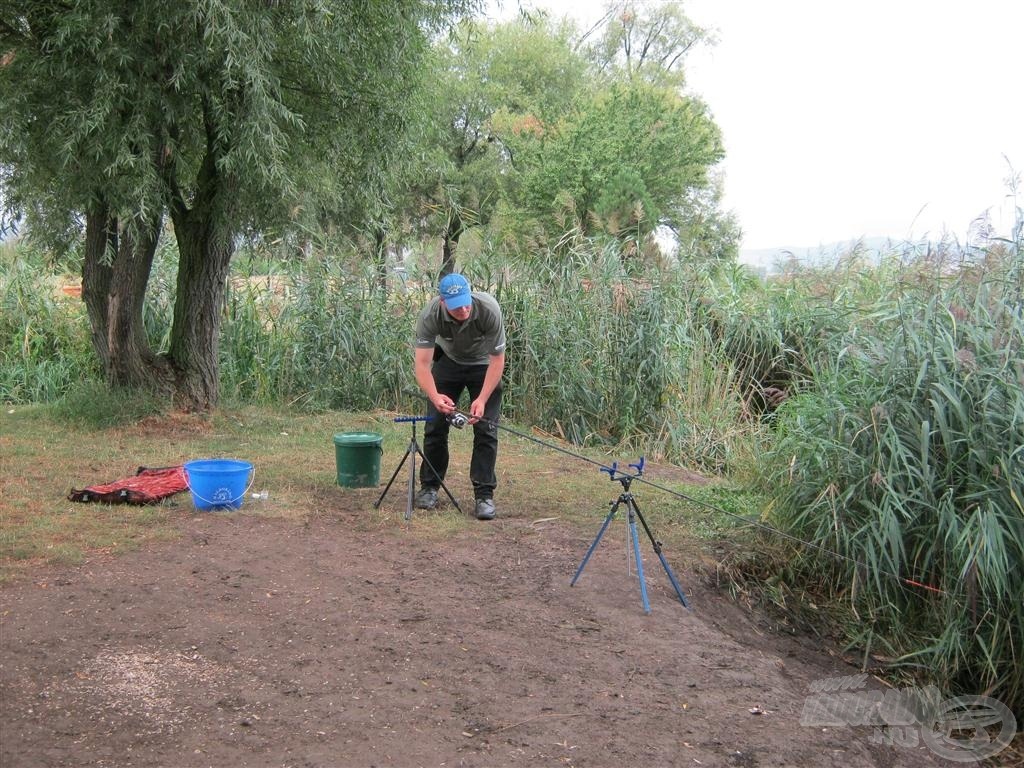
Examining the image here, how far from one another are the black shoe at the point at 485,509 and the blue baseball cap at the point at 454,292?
4.18 feet

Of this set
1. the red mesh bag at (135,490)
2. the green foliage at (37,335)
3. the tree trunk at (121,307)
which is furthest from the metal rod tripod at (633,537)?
the green foliage at (37,335)

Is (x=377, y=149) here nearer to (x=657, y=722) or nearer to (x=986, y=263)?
(x=986, y=263)

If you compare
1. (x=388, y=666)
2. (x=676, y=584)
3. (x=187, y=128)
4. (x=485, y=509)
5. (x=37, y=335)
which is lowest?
(x=388, y=666)

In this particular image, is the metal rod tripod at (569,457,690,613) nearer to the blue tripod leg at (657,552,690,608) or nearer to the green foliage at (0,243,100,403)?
the blue tripod leg at (657,552,690,608)

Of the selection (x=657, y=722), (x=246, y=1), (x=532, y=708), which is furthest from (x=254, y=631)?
(x=246, y=1)

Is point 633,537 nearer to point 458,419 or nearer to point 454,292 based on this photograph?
point 458,419

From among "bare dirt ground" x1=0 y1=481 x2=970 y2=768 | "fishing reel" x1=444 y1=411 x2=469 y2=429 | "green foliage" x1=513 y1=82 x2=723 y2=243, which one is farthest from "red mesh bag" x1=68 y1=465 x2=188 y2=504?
"green foliage" x1=513 y1=82 x2=723 y2=243

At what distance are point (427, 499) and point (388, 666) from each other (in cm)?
226

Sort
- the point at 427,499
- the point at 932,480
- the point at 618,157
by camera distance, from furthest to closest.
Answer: the point at 618,157 → the point at 427,499 → the point at 932,480

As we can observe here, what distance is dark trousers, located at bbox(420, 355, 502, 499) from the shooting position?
5.65 metres

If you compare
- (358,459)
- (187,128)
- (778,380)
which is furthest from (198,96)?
(778,380)

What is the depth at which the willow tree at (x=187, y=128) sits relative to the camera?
6168 mm

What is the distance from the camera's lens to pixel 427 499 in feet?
19.0

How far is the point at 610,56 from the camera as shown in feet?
118
